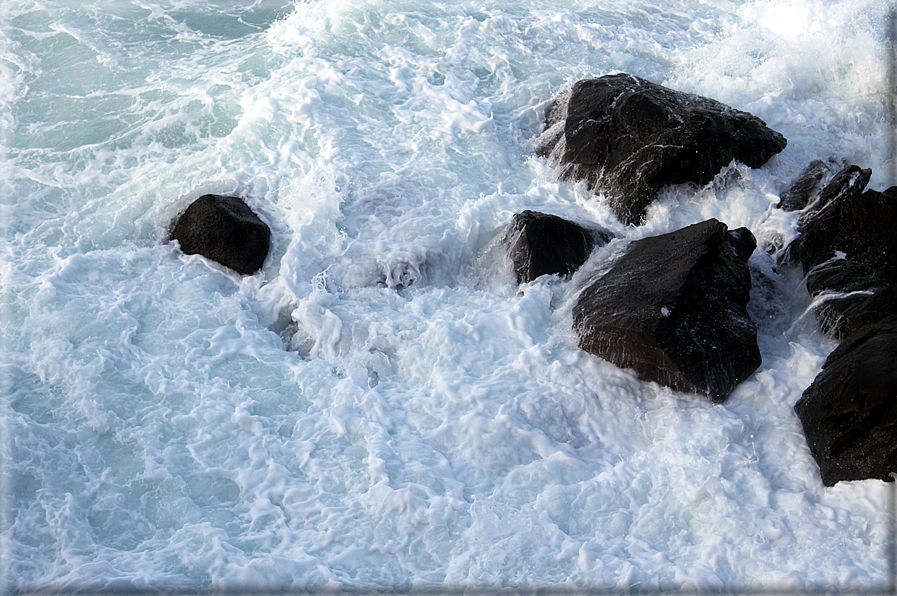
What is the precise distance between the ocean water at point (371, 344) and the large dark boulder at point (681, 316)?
0.21 metres

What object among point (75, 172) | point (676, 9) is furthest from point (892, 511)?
point (676, 9)

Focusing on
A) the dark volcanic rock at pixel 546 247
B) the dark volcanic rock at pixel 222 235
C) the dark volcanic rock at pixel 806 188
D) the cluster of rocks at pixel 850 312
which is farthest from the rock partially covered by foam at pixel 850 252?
the dark volcanic rock at pixel 222 235

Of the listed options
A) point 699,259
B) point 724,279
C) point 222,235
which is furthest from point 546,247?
point 222,235

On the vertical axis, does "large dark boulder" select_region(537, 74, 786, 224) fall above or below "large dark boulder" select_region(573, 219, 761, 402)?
above

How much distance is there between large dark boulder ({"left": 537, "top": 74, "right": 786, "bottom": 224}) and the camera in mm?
7539

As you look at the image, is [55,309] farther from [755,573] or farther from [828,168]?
[828,168]

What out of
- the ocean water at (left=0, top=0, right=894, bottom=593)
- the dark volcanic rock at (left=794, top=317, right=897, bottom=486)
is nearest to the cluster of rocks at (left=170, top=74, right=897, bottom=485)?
the dark volcanic rock at (left=794, top=317, right=897, bottom=486)

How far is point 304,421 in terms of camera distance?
5.58 meters

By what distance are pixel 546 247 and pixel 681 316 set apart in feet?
5.25

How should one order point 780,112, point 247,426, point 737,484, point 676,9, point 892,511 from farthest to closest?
point 676,9 → point 780,112 → point 247,426 → point 737,484 → point 892,511

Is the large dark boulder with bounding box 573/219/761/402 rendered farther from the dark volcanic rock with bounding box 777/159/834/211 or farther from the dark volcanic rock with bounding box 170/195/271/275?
the dark volcanic rock with bounding box 170/195/271/275

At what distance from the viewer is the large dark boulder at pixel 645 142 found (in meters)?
7.54

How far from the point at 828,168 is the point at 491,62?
4.89 meters

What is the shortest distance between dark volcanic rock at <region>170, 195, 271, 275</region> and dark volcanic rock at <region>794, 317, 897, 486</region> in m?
5.31
